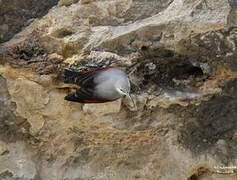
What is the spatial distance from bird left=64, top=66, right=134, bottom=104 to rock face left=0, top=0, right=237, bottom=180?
65 millimetres

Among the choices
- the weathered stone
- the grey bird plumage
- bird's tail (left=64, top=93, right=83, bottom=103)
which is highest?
the grey bird plumage

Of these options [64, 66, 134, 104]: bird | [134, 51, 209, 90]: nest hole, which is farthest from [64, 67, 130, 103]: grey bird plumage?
[134, 51, 209, 90]: nest hole

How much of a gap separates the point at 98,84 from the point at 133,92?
0.16 m

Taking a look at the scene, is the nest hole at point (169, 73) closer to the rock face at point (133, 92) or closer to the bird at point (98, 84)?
the rock face at point (133, 92)

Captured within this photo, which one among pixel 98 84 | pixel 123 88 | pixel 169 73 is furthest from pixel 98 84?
pixel 169 73

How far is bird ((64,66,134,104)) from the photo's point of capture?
1.82m

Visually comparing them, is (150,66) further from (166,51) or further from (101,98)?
(101,98)

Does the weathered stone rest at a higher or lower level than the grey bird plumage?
lower

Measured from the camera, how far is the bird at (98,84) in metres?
1.82

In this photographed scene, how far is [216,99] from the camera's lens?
1935 millimetres

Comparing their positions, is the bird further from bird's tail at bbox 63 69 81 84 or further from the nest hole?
the nest hole

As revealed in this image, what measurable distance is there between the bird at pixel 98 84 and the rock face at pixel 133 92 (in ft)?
0.21

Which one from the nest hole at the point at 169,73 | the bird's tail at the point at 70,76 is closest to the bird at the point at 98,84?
the bird's tail at the point at 70,76

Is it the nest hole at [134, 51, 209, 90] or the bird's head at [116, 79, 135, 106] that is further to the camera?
the nest hole at [134, 51, 209, 90]
